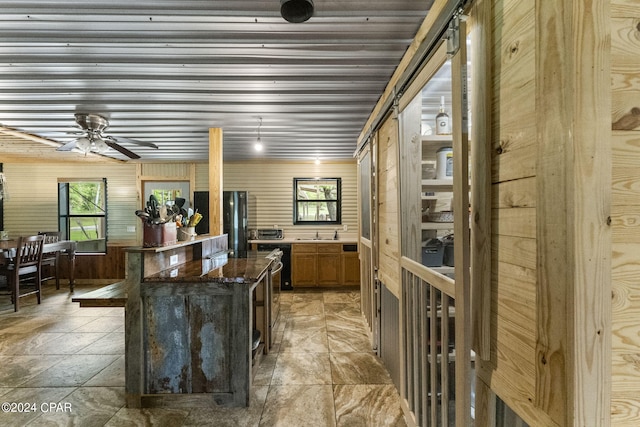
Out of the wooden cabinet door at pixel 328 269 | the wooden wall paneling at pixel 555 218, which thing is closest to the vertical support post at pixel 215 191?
the wooden cabinet door at pixel 328 269

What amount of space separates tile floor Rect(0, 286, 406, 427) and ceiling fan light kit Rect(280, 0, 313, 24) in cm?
249

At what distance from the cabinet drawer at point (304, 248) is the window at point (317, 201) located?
0.78 meters

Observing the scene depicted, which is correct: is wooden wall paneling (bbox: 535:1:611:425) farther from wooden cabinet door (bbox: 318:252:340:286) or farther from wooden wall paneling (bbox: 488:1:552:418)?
wooden cabinet door (bbox: 318:252:340:286)

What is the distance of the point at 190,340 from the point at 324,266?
11.5 feet

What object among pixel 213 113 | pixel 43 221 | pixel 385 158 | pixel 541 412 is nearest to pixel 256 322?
pixel 385 158

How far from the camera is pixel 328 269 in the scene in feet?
17.9

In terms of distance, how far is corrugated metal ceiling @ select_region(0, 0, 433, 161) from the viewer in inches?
66.6

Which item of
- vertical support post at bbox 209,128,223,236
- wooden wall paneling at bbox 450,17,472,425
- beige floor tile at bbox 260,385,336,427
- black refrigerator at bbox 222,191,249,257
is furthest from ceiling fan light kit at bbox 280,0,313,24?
black refrigerator at bbox 222,191,249,257

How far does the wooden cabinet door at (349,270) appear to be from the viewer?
5.45 m

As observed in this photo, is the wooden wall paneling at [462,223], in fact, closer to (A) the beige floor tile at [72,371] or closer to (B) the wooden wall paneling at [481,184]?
(B) the wooden wall paneling at [481,184]

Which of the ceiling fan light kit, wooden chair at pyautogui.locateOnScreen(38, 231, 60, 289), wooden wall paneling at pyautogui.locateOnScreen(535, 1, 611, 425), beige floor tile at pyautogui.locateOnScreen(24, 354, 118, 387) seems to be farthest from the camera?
wooden chair at pyautogui.locateOnScreen(38, 231, 60, 289)

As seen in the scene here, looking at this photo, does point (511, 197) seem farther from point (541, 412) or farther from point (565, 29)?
point (541, 412)

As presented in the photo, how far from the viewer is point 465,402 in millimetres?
1187

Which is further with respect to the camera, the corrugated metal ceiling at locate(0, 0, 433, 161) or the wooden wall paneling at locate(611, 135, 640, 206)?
the corrugated metal ceiling at locate(0, 0, 433, 161)
